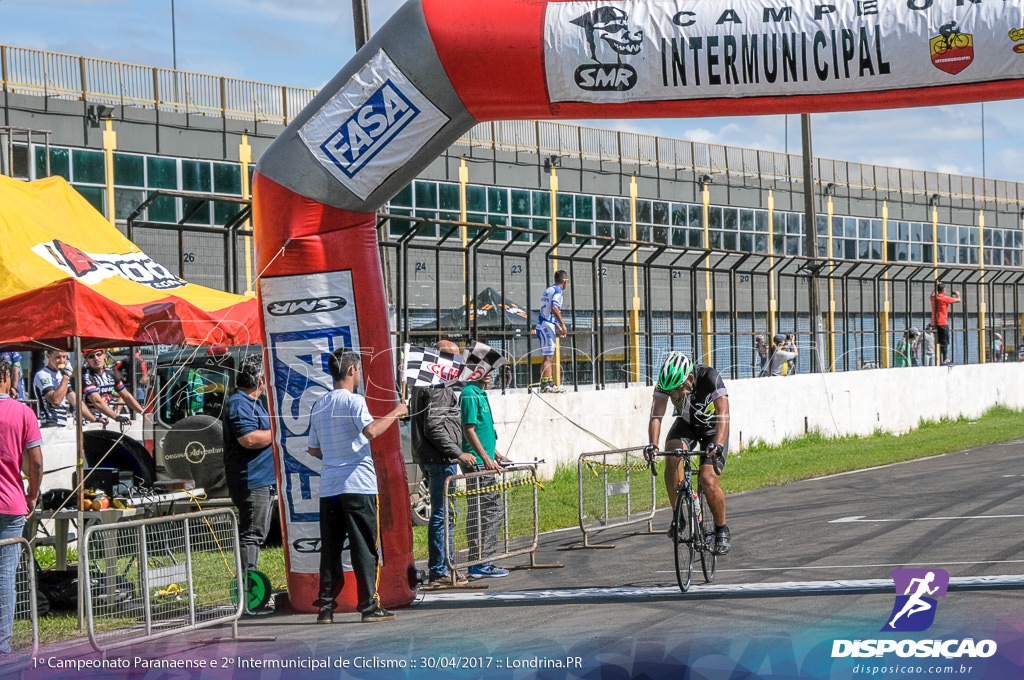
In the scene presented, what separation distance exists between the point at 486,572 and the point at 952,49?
5.90 metres

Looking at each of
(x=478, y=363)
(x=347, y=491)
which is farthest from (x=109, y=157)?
(x=347, y=491)

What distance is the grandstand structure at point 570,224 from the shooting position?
19703 millimetres

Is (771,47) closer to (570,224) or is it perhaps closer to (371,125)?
(371,125)

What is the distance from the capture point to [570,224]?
45656mm

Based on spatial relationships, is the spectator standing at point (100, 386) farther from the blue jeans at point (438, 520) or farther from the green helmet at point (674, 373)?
the green helmet at point (674, 373)

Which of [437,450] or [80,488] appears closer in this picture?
[80,488]

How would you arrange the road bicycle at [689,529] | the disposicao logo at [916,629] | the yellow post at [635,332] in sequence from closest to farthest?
the disposicao logo at [916,629], the road bicycle at [689,529], the yellow post at [635,332]

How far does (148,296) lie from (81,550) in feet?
13.1

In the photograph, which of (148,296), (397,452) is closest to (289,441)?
(397,452)

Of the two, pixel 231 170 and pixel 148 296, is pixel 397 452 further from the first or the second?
pixel 231 170

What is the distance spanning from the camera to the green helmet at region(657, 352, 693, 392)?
10.2 metres

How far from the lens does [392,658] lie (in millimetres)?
7551

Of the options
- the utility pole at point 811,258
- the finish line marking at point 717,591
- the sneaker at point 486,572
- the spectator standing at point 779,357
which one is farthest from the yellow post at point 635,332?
the finish line marking at point 717,591

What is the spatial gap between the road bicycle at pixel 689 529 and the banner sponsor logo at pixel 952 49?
3.60m
